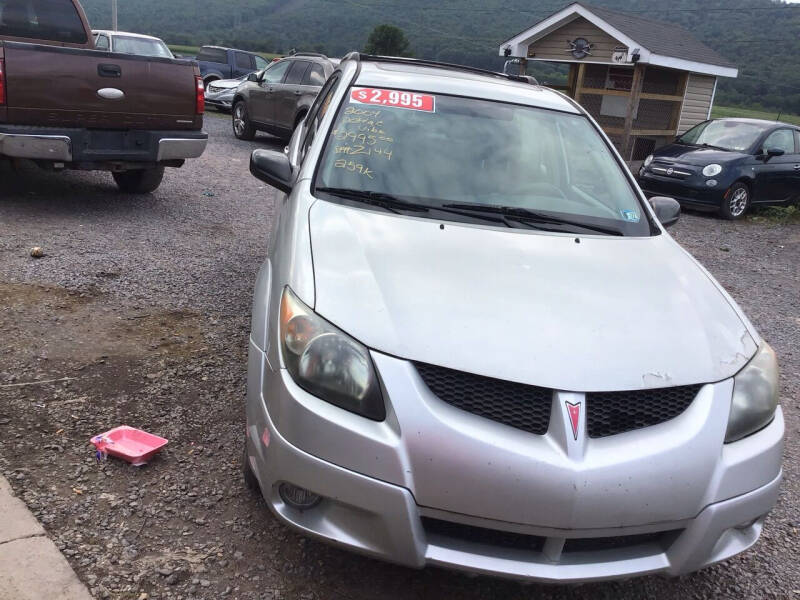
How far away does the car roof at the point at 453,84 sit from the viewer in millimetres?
3631

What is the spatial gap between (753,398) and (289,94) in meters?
11.4

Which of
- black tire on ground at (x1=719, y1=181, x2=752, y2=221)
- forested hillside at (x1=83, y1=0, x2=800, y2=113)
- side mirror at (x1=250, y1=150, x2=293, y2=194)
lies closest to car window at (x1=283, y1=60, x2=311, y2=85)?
black tire on ground at (x1=719, y1=181, x2=752, y2=221)

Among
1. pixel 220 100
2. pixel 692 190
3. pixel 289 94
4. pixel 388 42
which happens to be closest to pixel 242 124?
pixel 289 94

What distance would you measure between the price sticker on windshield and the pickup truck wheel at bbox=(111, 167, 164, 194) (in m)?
4.69

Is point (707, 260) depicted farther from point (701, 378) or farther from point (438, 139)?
point (701, 378)

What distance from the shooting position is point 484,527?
1981mm

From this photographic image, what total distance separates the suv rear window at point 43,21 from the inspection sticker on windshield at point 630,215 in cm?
667

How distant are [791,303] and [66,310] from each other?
21.1ft

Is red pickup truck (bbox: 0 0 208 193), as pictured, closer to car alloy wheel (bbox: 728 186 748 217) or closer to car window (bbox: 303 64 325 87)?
car window (bbox: 303 64 325 87)

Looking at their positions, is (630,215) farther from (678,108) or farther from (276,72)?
(678,108)

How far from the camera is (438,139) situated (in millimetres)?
3377

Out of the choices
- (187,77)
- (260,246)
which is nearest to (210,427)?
(260,246)

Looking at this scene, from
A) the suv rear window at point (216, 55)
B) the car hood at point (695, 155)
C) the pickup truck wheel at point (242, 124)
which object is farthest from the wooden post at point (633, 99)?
the suv rear window at point (216, 55)

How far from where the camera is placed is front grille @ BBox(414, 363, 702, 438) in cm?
203
